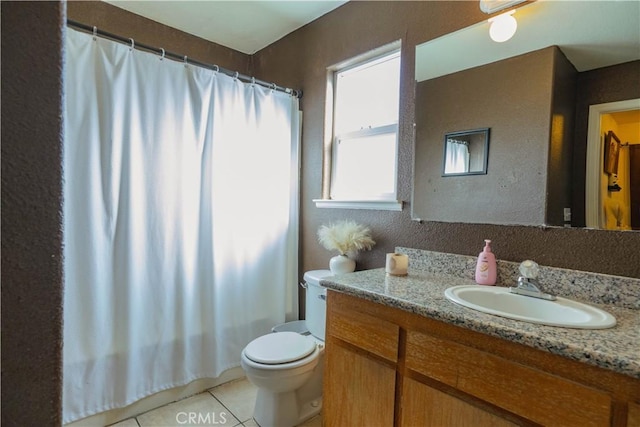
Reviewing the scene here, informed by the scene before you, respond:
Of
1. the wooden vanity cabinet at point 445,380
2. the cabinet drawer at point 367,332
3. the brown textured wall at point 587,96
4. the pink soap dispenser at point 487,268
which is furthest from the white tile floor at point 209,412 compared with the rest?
the brown textured wall at point 587,96

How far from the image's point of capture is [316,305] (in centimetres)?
202

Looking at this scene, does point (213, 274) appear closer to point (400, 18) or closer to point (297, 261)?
point (297, 261)

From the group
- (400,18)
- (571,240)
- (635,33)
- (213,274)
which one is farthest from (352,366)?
(400,18)

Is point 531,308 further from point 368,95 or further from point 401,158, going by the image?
point 368,95

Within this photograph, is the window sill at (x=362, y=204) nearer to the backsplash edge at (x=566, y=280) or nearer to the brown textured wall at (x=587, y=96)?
the backsplash edge at (x=566, y=280)

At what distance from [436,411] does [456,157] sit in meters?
1.13

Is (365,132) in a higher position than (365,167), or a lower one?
higher

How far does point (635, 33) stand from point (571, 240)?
2.55 ft

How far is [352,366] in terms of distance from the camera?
1.33 m

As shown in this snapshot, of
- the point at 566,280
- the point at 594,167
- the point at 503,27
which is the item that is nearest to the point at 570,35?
the point at 503,27

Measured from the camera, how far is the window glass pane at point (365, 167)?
2.03 m

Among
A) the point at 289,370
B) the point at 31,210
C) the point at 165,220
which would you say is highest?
the point at 31,210

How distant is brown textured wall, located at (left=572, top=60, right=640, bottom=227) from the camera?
3.90 ft

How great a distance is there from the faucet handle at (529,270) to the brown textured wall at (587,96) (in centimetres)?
24
